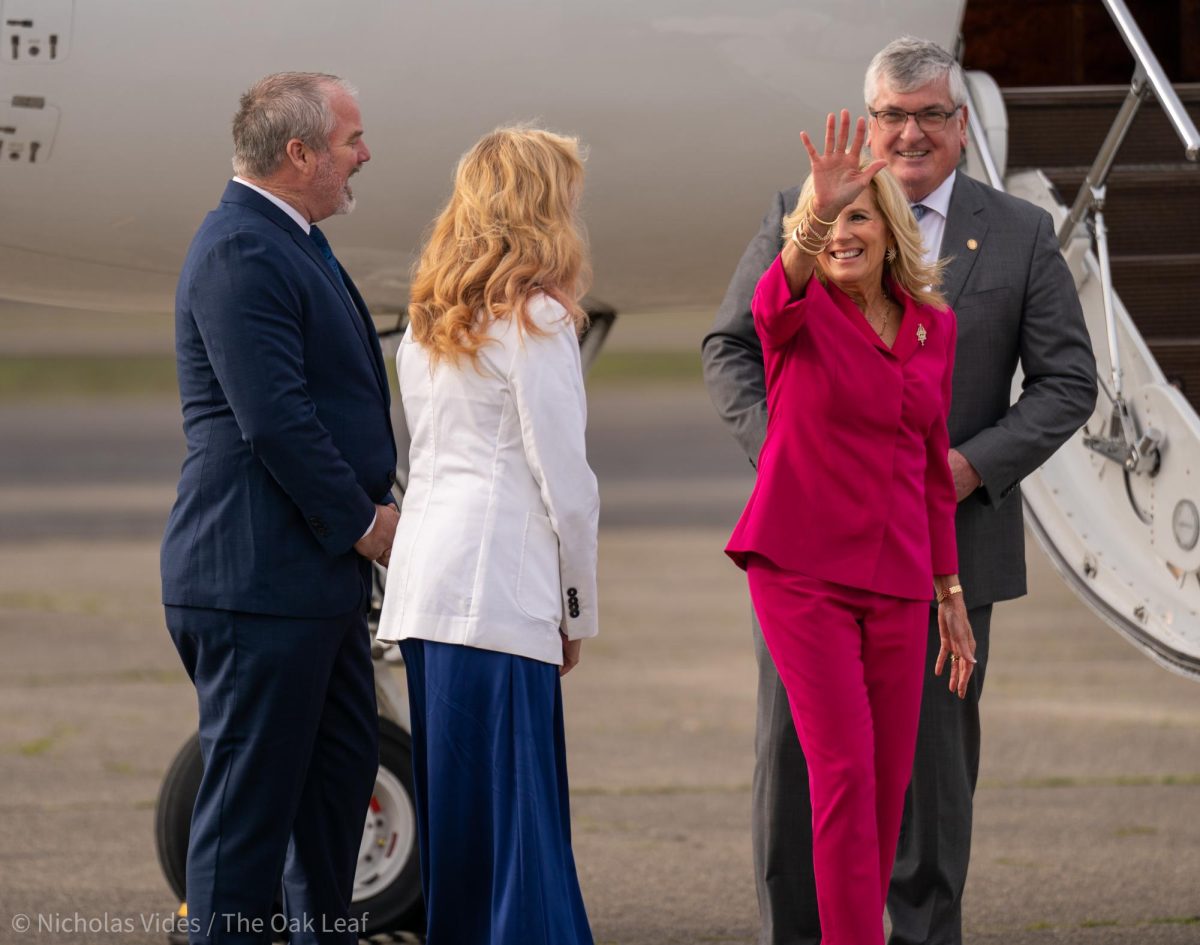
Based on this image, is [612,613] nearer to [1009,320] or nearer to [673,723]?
[673,723]

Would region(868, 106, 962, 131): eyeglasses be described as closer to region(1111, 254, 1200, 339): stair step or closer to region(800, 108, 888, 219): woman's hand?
region(800, 108, 888, 219): woman's hand

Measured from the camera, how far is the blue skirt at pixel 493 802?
304cm

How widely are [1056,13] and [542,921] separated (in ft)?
14.4

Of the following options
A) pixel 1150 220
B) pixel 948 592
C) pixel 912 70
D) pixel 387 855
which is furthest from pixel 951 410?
pixel 387 855

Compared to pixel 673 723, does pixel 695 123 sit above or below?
above

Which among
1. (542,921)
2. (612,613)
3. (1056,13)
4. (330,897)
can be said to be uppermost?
(1056,13)

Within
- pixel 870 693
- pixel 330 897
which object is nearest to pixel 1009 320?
pixel 870 693

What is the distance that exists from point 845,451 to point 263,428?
103 centimetres

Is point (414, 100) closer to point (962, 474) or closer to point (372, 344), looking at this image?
point (372, 344)

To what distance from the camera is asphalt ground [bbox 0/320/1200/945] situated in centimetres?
536

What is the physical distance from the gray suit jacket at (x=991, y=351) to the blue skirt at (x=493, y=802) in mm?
760

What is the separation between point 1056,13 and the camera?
6.29 meters

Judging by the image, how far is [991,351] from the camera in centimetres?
358

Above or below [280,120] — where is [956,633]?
below
